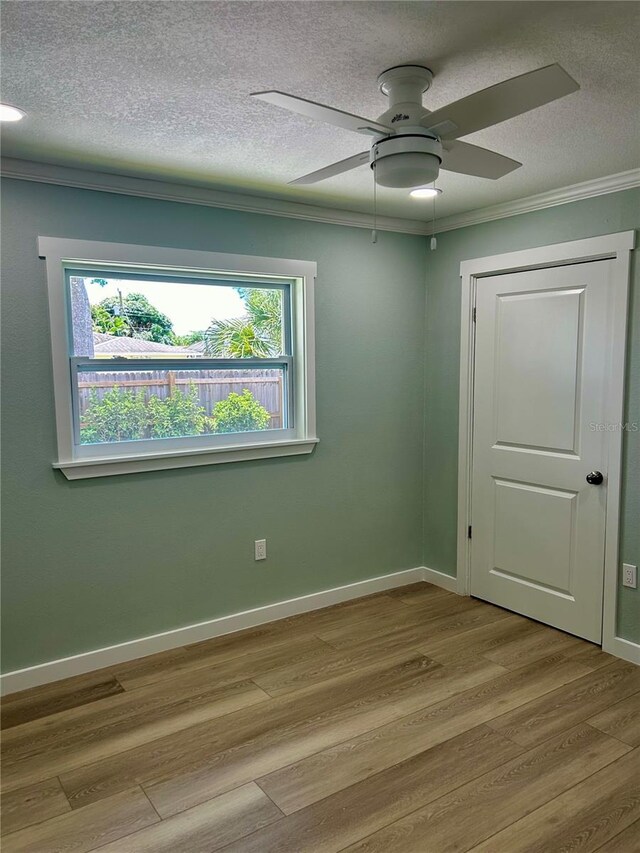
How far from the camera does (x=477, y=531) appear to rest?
3.88m

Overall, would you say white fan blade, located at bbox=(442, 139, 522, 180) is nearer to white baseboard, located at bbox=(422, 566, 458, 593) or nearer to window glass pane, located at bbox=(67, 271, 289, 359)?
window glass pane, located at bbox=(67, 271, 289, 359)

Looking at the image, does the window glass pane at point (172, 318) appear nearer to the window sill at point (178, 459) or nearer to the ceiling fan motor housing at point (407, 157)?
the window sill at point (178, 459)

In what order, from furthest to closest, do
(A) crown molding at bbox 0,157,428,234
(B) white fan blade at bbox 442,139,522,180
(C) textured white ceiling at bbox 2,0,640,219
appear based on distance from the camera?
(A) crown molding at bbox 0,157,428,234
(B) white fan blade at bbox 442,139,522,180
(C) textured white ceiling at bbox 2,0,640,219

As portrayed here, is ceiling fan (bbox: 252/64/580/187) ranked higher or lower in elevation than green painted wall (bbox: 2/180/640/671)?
higher

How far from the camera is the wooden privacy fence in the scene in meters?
3.03

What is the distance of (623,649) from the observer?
3.08m

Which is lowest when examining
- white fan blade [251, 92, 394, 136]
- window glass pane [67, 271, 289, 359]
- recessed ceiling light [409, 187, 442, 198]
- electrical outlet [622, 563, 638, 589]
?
electrical outlet [622, 563, 638, 589]

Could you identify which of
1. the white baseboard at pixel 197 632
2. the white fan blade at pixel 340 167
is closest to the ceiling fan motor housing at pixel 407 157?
the white fan blade at pixel 340 167

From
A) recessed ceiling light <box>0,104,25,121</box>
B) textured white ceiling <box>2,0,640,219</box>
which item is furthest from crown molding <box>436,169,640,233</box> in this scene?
recessed ceiling light <box>0,104,25,121</box>

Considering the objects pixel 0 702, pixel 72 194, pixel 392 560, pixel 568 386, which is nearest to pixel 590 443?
pixel 568 386

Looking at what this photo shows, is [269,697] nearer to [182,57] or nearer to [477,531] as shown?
[477,531]

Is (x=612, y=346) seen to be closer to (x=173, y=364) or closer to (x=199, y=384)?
(x=199, y=384)

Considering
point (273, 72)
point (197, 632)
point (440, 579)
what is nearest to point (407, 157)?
point (273, 72)

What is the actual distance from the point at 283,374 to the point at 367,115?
1722 millimetres
